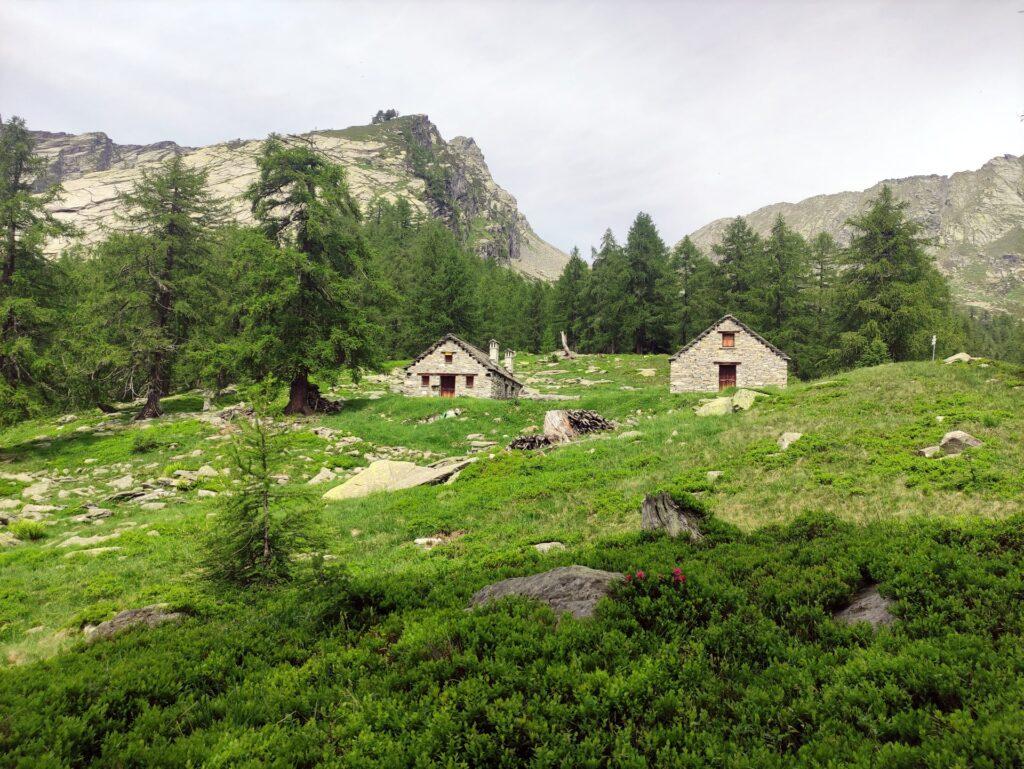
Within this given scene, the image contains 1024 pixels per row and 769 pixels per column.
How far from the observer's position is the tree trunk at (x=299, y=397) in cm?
3022

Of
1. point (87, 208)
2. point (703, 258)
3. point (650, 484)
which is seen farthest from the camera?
point (87, 208)

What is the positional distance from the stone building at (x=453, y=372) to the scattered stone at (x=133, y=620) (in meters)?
32.0

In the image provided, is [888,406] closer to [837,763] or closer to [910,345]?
[837,763]

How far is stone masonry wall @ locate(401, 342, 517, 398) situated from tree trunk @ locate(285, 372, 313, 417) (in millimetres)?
10741

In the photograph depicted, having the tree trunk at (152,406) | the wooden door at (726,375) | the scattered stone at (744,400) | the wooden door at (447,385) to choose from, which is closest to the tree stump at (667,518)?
the scattered stone at (744,400)

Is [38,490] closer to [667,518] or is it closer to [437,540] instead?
[437,540]

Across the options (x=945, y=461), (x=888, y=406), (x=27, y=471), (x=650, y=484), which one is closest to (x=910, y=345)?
(x=888, y=406)

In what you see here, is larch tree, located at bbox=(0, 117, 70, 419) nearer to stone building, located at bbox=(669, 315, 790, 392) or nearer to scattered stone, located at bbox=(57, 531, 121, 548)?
scattered stone, located at bbox=(57, 531, 121, 548)

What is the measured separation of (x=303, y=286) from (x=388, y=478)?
1838 cm

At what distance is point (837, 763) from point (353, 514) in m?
13.1

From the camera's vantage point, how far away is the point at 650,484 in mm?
13656

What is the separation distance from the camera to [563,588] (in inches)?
271

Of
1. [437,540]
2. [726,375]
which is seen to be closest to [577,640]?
[437,540]

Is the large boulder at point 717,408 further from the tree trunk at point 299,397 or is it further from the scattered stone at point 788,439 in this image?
the tree trunk at point 299,397
